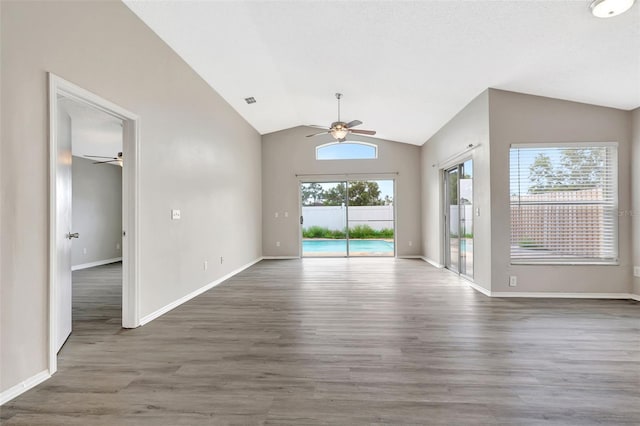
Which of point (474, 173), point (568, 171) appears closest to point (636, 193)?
point (568, 171)

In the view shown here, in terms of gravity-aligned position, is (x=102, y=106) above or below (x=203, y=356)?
above

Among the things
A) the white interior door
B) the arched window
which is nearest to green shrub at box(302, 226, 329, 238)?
the arched window

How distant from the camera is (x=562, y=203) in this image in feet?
13.6

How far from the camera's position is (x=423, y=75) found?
13.4 ft

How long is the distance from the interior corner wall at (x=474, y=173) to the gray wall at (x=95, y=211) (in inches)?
314

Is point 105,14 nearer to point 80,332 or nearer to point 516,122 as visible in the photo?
point 80,332

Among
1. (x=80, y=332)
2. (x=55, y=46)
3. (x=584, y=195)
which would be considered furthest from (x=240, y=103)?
(x=584, y=195)

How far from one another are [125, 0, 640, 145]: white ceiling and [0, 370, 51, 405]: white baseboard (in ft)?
10.8

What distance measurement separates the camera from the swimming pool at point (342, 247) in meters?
8.19

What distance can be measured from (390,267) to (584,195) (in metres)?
3.42

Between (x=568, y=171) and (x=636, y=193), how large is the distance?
32.2 inches

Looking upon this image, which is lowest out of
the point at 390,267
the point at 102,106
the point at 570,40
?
the point at 390,267

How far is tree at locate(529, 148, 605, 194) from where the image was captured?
4.11 meters

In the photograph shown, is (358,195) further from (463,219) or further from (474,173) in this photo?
(474,173)
